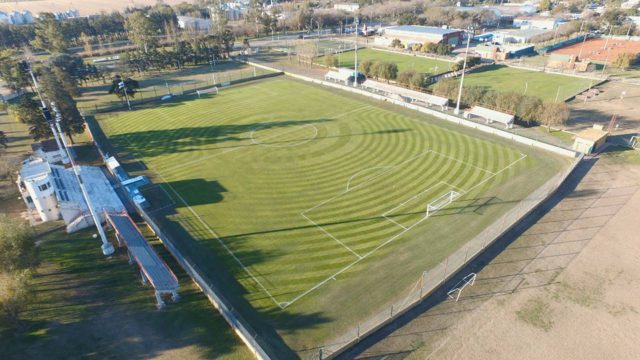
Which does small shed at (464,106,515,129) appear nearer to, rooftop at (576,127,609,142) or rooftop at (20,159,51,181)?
rooftop at (576,127,609,142)

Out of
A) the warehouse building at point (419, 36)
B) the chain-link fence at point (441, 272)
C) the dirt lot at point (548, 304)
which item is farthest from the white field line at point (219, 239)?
the warehouse building at point (419, 36)

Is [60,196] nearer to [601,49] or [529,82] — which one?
[529,82]

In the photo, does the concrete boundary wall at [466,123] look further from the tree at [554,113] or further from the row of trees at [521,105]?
the tree at [554,113]

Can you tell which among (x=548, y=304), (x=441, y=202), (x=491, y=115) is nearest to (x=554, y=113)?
(x=491, y=115)

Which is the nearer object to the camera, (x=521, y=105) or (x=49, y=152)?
(x=49, y=152)

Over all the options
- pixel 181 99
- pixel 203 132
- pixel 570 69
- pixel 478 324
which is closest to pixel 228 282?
pixel 478 324

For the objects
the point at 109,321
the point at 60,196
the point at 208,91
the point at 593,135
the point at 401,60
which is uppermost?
the point at 401,60

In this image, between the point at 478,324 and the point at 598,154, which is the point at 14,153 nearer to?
the point at 478,324

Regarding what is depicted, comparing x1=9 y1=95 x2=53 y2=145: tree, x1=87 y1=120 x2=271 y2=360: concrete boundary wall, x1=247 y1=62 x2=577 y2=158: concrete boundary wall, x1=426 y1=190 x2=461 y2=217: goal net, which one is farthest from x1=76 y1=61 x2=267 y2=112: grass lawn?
x1=426 y1=190 x2=461 y2=217: goal net
